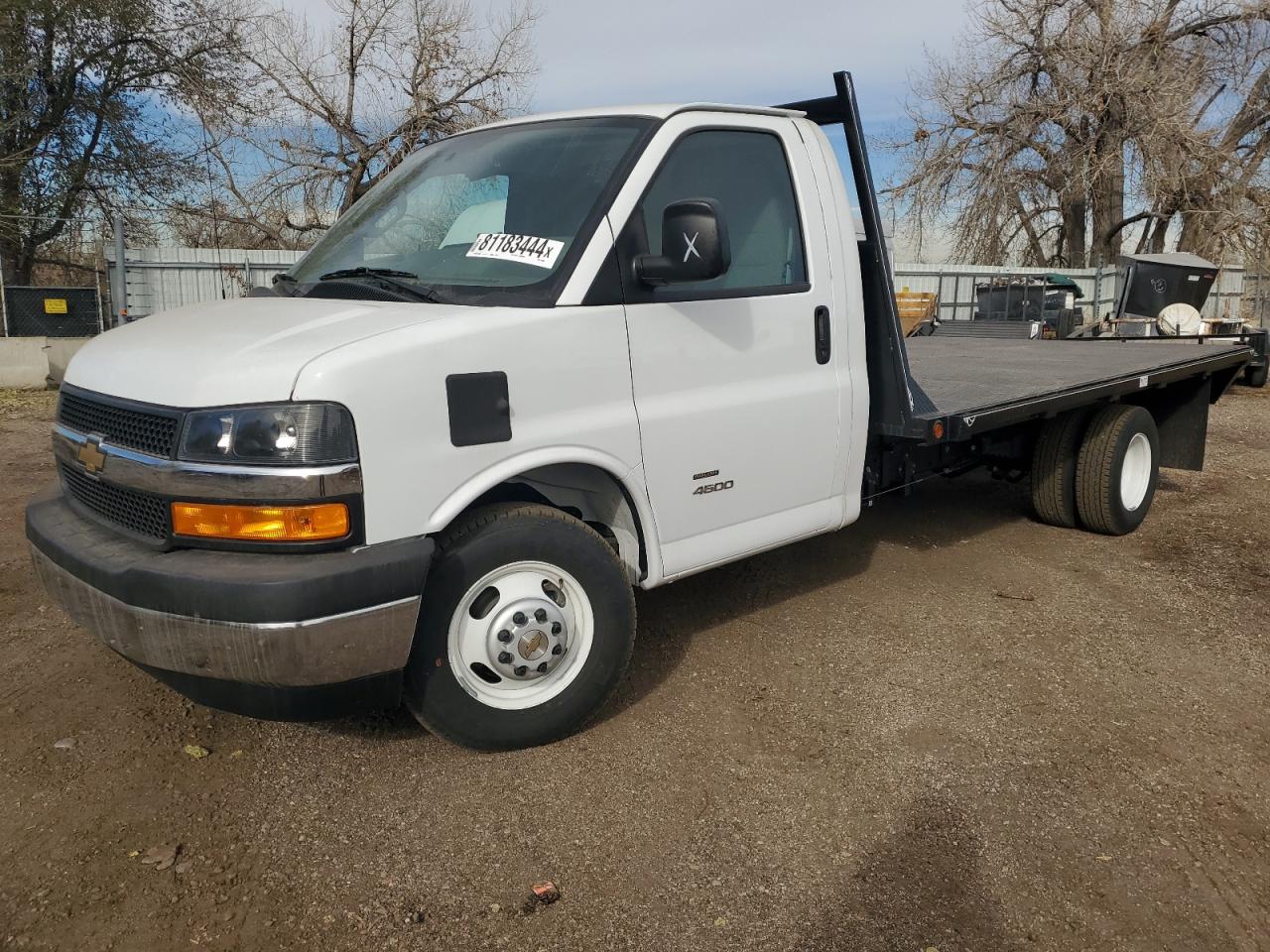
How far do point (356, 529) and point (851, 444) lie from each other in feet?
7.63

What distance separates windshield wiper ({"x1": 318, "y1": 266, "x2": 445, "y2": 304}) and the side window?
34.3 inches

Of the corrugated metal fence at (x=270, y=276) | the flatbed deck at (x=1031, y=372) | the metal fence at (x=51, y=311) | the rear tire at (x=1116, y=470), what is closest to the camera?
the flatbed deck at (x=1031, y=372)

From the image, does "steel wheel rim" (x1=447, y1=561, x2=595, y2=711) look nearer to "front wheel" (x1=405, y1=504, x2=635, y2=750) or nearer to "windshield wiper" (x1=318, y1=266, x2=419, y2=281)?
"front wheel" (x1=405, y1=504, x2=635, y2=750)

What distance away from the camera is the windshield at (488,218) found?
3469mm

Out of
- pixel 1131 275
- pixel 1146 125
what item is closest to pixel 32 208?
pixel 1131 275

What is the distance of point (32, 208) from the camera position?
682 inches

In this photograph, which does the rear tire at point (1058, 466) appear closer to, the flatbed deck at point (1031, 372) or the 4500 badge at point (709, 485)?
the flatbed deck at point (1031, 372)

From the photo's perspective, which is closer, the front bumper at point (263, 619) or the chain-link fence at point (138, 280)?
the front bumper at point (263, 619)

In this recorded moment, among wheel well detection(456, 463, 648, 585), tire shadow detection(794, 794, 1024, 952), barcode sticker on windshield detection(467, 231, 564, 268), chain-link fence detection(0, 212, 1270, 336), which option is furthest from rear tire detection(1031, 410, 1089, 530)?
chain-link fence detection(0, 212, 1270, 336)

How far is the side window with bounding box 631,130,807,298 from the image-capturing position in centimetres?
377

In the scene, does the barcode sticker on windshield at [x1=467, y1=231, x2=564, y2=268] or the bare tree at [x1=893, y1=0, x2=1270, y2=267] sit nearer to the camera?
the barcode sticker on windshield at [x1=467, y1=231, x2=564, y2=268]

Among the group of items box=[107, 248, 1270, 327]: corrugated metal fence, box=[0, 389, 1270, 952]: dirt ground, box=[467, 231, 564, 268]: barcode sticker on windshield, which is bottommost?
box=[0, 389, 1270, 952]: dirt ground

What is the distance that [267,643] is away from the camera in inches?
109

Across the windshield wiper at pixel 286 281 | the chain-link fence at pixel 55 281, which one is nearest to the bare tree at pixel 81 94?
the chain-link fence at pixel 55 281
